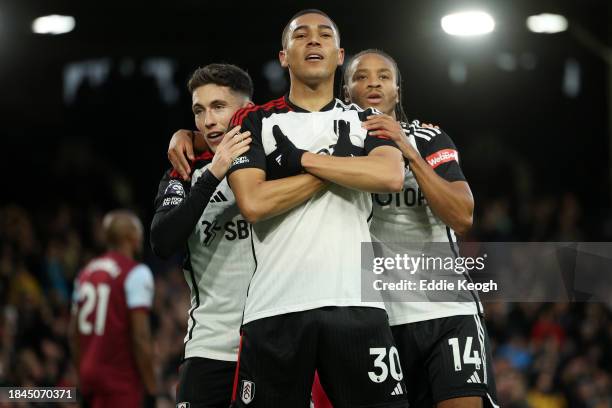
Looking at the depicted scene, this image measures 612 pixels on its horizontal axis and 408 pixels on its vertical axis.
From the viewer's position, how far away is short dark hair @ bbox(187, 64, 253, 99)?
4.89 meters

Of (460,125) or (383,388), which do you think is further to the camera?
(460,125)

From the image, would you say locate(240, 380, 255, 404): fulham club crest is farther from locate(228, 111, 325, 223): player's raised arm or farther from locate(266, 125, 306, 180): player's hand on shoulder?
locate(266, 125, 306, 180): player's hand on shoulder

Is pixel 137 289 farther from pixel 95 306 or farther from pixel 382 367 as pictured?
pixel 382 367

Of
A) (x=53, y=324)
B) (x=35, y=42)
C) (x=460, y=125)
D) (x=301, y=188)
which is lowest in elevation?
(x=53, y=324)

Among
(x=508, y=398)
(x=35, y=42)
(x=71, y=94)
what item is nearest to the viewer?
(x=508, y=398)

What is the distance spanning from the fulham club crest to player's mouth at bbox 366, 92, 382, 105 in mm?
1635

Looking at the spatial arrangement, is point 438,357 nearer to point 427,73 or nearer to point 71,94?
point 427,73

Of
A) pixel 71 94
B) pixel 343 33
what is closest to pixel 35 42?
pixel 71 94

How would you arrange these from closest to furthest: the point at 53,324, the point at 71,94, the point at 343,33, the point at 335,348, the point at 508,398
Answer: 1. the point at 335,348
2. the point at 508,398
3. the point at 53,324
4. the point at 343,33
5. the point at 71,94

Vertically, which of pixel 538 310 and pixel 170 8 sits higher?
pixel 170 8

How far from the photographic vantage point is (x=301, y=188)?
155 inches

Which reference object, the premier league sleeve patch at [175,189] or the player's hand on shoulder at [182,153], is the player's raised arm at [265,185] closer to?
the premier league sleeve patch at [175,189]

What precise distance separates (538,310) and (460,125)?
13.6 feet

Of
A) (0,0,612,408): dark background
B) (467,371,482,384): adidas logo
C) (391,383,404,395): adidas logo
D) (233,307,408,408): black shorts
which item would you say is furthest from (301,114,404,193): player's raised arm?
(0,0,612,408): dark background
